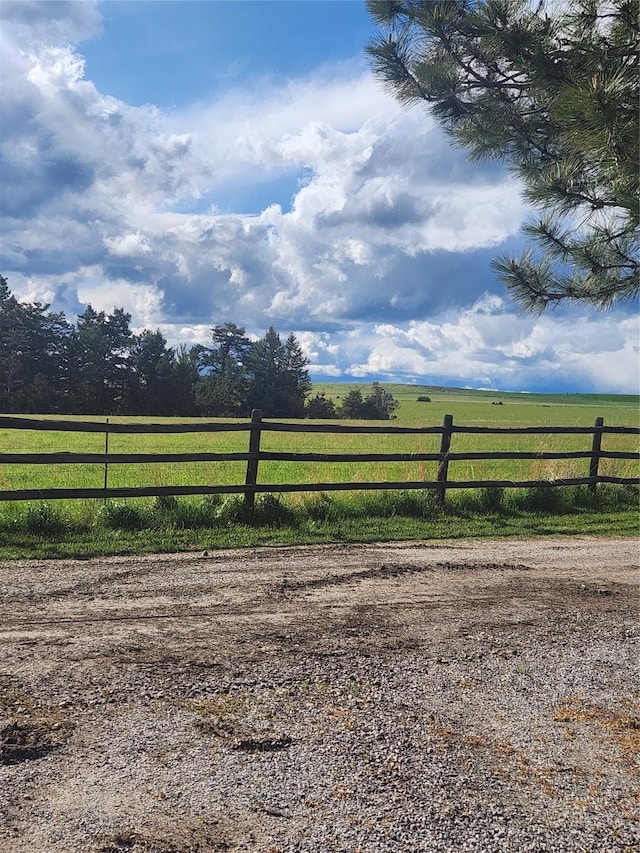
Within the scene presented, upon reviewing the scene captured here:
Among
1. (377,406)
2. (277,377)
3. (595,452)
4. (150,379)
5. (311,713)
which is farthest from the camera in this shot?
(377,406)

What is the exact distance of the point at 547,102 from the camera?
6.70 meters

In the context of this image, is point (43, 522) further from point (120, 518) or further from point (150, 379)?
point (150, 379)

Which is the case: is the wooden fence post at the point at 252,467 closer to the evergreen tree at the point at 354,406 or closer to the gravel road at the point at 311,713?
the gravel road at the point at 311,713

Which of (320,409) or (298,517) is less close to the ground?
(320,409)

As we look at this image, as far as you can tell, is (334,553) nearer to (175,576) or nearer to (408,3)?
(175,576)

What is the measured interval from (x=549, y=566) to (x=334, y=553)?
258 cm

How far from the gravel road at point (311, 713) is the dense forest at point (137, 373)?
47.2m

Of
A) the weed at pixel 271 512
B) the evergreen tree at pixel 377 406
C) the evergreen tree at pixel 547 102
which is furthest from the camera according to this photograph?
the evergreen tree at pixel 377 406

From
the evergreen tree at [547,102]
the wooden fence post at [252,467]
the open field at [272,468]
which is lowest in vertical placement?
the open field at [272,468]

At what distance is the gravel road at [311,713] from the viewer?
9.52 feet

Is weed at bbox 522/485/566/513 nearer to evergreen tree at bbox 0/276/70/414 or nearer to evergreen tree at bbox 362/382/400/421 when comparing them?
evergreen tree at bbox 0/276/70/414

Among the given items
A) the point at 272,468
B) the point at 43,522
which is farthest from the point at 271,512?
the point at 272,468

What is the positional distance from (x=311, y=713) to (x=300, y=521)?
17.9 feet

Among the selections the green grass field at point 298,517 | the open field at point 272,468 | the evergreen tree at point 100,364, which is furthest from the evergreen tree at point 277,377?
the green grass field at point 298,517
